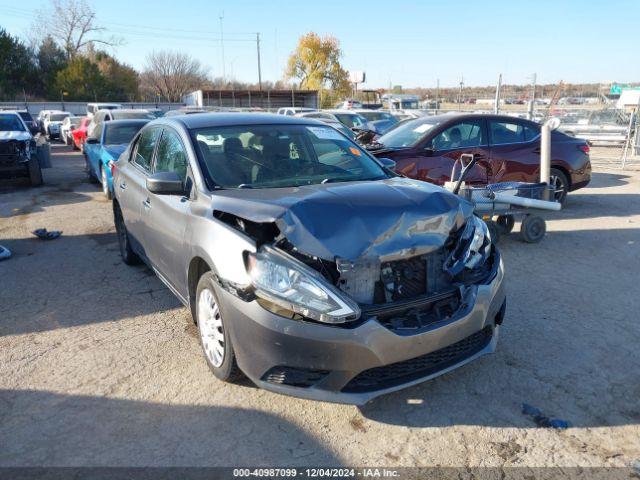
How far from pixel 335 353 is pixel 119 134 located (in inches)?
365

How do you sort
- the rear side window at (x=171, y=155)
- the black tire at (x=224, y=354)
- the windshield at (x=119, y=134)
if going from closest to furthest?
1. the black tire at (x=224, y=354)
2. the rear side window at (x=171, y=155)
3. the windshield at (x=119, y=134)

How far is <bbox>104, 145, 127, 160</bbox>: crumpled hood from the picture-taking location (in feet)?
31.2

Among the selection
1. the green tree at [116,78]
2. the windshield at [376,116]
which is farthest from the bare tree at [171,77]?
the windshield at [376,116]

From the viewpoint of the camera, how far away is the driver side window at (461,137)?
7.86 metres

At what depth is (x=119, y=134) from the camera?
10430 mm

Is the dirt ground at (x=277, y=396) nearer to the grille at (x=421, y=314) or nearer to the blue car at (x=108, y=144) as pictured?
the grille at (x=421, y=314)

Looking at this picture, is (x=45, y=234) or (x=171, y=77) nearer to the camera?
(x=45, y=234)

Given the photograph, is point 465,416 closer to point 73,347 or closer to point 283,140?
point 283,140

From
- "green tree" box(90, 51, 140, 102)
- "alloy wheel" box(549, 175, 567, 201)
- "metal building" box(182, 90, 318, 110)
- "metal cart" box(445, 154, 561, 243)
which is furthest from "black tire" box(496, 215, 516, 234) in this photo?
"green tree" box(90, 51, 140, 102)

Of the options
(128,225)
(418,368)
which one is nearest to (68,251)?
(128,225)

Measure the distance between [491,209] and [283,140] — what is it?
327cm

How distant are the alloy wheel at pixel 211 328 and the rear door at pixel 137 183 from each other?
1667mm

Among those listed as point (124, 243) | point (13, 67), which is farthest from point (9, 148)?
point (13, 67)

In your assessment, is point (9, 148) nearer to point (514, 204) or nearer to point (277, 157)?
point (277, 157)
